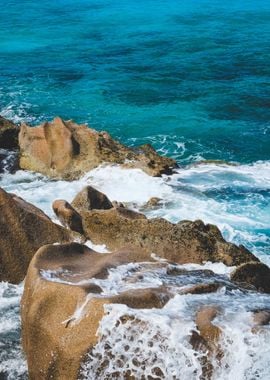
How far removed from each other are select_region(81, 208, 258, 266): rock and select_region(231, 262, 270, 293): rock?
3.35 feet

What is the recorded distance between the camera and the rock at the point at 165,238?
1099 cm

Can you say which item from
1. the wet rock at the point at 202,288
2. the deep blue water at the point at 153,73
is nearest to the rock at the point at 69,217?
the wet rock at the point at 202,288

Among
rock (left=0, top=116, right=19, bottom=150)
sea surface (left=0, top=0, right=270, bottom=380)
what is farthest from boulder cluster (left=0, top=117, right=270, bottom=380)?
rock (left=0, top=116, right=19, bottom=150)

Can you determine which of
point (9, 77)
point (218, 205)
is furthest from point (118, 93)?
point (218, 205)

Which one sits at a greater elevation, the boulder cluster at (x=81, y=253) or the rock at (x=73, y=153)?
the boulder cluster at (x=81, y=253)

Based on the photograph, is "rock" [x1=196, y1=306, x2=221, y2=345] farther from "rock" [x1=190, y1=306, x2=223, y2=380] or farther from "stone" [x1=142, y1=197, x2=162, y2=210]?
"stone" [x1=142, y1=197, x2=162, y2=210]

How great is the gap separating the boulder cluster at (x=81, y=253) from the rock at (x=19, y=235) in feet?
0.06

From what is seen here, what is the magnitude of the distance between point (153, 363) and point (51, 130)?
12519 millimetres

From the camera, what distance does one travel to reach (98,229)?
475 inches

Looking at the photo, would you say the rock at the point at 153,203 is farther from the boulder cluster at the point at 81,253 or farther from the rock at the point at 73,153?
the rock at the point at 73,153

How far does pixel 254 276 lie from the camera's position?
991cm

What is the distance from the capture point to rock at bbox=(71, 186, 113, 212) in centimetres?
1353

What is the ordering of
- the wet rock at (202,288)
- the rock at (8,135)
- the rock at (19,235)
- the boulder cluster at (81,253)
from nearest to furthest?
the boulder cluster at (81,253)
the wet rock at (202,288)
the rock at (19,235)
the rock at (8,135)

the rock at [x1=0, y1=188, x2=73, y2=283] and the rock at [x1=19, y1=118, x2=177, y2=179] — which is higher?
the rock at [x1=0, y1=188, x2=73, y2=283]
